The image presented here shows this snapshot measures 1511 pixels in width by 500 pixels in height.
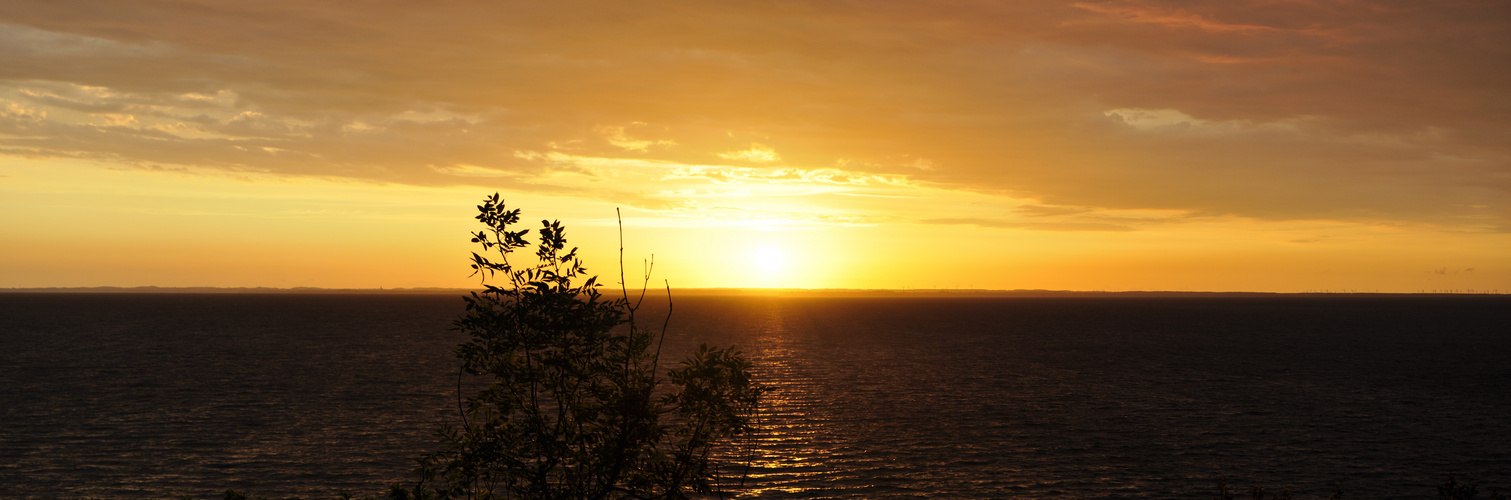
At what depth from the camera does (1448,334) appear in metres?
184

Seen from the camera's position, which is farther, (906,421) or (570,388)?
(906,421)

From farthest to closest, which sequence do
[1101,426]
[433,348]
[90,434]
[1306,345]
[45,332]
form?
[45,332] → [1306,345] → [433,348] → [1101,426] → [90,434]

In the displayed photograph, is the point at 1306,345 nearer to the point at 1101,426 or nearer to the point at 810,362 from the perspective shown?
the point at 810,362

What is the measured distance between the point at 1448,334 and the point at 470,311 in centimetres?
22148

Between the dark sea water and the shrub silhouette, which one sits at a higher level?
the shrub silhouette

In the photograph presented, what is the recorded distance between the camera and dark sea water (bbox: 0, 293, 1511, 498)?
4816 cm

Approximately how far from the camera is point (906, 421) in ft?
223

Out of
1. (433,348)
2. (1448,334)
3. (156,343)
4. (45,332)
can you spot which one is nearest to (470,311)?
(433,348)

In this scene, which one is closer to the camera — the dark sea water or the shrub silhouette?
the shrub silhouette

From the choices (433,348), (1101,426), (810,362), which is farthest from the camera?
(433,348)

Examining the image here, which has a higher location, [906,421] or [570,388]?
[570,388]

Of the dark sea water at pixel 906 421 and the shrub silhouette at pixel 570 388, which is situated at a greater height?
the shrub silhouette at pixel 570 388

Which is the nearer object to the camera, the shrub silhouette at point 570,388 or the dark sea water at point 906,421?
the shrub silhouette at point 570,388

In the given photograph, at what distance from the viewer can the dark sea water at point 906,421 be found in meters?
48.2
